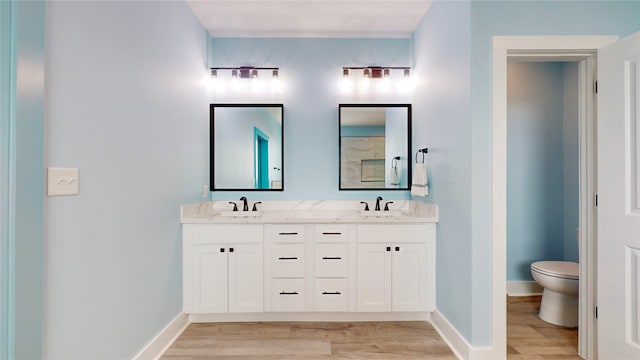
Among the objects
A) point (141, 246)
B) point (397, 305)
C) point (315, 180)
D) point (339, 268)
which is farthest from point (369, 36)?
point (141, 246)

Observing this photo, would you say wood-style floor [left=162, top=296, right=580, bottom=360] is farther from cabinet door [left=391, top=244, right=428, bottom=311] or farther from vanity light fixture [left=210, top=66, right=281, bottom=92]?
vanity light fixture [left=210, top=66, right=281, bottom=92]

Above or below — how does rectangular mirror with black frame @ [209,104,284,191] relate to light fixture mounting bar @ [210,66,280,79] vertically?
below

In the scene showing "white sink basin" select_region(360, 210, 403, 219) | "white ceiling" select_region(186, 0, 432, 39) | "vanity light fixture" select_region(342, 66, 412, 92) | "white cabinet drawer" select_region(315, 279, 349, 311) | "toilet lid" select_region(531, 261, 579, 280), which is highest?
"white ceiling" select_region(186, 0, 432, 39)

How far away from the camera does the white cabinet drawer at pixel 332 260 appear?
2617 millimetres

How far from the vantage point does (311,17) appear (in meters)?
2.82

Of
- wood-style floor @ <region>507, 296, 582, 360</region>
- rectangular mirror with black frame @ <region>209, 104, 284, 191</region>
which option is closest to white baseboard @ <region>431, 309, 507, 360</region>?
wood-style floor @ <region>507, 296, 582, 360</region>

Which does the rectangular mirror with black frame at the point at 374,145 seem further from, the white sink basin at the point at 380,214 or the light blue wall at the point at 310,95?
the white sink basin at the point at 380,214

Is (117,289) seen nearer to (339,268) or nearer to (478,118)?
(339,268)

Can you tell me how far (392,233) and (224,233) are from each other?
51.5 inches

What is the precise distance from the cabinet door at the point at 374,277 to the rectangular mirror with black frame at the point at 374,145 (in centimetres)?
71

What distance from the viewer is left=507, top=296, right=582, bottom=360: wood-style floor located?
7.09ft

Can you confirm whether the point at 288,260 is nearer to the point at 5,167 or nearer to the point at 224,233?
the point at 224,233

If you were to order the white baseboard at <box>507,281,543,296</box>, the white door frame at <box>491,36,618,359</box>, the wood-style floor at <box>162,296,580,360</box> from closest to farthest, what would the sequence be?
1. the white door frame at <box>491,36,618,359</box>
2. the wood-style floor at <box>162,296,580,360</box>
3. the white baseboard at <box>507,281,543,296</box>

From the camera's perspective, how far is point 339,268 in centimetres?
262
